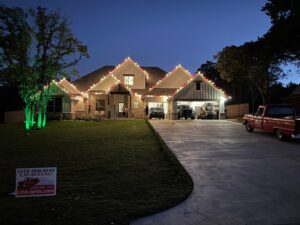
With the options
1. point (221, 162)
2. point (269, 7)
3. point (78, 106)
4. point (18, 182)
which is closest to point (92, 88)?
point (78, 106)

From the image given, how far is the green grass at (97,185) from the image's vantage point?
6020mm

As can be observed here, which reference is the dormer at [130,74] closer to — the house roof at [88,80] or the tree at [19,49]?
the house roof at [88,80]

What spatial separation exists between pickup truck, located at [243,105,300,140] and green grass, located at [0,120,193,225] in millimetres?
5990

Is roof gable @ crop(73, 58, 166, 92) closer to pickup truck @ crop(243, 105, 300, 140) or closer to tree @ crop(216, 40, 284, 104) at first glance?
tree @ crop(216, 40, 284, 104)

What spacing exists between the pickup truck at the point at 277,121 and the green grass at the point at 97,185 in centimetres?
599

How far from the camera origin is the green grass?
6.02 m

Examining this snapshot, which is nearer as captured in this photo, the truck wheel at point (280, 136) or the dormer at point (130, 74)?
the truck wheel at point (280, 136)

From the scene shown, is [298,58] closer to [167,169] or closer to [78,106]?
[167,169]

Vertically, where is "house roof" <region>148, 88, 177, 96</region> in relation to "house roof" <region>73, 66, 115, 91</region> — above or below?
below

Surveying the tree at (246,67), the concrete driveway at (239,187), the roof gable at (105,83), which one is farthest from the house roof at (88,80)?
the concrete driveway at (239,187)

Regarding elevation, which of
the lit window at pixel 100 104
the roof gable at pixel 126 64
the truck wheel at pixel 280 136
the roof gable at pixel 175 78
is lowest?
the truck wheel at pixel 280 136

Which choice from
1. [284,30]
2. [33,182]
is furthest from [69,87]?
[33,182]

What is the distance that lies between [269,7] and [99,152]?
19.9 m

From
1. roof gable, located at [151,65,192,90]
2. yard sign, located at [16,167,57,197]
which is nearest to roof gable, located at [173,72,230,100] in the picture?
roof gable, located at [151,65,192,90]
